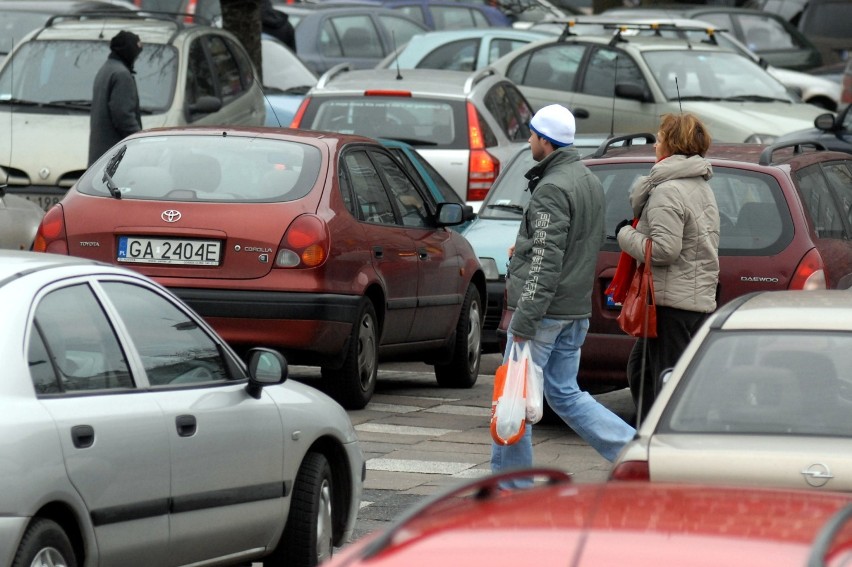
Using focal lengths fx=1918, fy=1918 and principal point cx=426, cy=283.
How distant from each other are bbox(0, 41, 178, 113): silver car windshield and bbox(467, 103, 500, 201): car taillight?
2.59m

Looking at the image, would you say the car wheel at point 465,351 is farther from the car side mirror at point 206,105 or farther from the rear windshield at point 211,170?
the car side mirror at point 206,105

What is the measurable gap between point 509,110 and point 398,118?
1781mm

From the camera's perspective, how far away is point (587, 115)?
18562mm

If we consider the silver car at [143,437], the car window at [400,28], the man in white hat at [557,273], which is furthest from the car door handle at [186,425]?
the car window at [400,28]

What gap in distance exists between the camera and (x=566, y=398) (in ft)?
27.8

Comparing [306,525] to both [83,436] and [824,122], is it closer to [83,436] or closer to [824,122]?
[83,436]

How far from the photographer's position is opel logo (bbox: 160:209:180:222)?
398 inches

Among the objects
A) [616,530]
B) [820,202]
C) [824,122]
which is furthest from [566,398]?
[824,122]

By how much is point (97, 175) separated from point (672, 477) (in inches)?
231

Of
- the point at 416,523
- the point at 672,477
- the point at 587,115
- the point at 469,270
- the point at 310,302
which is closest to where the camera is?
the point at 416,523

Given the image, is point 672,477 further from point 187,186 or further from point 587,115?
point 587,115

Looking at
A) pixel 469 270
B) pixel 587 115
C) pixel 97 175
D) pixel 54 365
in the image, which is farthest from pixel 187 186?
pixel 587 115

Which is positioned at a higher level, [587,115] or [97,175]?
[97,175]

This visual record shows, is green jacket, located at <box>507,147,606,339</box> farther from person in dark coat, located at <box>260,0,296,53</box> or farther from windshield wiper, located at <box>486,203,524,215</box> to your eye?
person in dark coat, located at <box>260,0,296,53</box>
